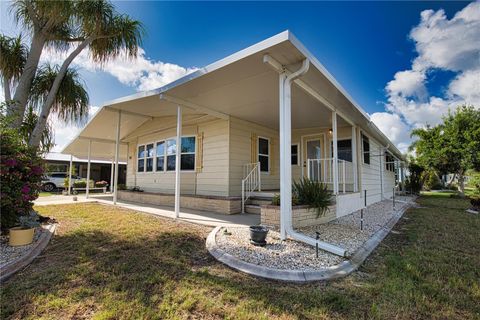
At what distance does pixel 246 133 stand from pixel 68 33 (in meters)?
5.54

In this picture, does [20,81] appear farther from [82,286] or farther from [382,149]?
[382,149]

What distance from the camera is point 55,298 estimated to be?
230 centimetres

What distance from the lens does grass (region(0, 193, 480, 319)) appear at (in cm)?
210

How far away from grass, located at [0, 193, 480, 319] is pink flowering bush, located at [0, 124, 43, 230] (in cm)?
91

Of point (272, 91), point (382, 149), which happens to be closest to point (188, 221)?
point (272, 91)

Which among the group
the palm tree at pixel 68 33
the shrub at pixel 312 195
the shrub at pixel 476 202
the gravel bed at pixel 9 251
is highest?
the palm tree at pixel 68 33

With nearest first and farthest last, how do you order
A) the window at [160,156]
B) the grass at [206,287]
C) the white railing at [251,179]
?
1. the grass at [206,287]
2. the white railing at [251,179]
3. the window at [160,156]

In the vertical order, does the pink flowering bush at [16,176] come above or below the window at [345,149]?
below

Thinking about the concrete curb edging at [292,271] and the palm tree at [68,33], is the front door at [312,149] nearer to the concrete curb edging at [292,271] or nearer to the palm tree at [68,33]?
the concrete curb edging at [292,271]

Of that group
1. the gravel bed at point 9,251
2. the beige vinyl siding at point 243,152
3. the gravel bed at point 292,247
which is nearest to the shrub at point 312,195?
the gravel bed at point 292,247

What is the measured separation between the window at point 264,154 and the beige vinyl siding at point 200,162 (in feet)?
5.90

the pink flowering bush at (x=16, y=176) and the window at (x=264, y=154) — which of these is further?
the window at (x=264, y=154)

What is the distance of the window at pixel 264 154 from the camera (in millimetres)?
A: 9020

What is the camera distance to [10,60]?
5.21 meters
